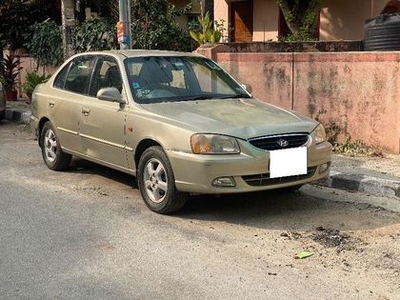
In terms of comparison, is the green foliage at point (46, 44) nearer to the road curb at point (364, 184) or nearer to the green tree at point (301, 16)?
the green tree at point (301, 16)

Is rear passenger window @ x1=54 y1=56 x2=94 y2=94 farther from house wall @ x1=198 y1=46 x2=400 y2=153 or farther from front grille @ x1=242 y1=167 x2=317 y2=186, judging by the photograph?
house wall @ x1=198 y1=46 x2=400 y2=153

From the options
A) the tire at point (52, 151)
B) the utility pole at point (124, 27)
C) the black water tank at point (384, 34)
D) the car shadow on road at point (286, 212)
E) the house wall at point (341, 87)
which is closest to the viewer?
the car shadow on road at point (286, 212)

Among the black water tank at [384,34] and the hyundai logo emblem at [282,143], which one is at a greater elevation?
the black water tank at [384,34]

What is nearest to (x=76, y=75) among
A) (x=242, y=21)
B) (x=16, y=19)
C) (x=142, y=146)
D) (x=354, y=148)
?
(x=142, y=146)

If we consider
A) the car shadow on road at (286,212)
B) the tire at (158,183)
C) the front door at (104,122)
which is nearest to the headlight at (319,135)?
the car shadow on road at (286,212)

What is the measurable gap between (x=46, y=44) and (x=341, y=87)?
927 cm

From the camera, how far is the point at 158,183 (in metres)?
5.46

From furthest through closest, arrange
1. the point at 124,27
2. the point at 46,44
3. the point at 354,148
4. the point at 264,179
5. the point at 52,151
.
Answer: the point at 46,44 < the point at 124,27 < the point at 354,148 < the point at 52,151 < the point at 264,179

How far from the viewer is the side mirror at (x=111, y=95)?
19.3ft

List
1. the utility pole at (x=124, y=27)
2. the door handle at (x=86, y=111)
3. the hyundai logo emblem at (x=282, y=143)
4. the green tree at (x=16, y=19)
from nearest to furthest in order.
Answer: the hyundai logo emblem at (x=282, y=143)
the door handle at (x=86, y=111)
the utility pole at (x=124, y=27)
the green tree at (x=16, y=19)

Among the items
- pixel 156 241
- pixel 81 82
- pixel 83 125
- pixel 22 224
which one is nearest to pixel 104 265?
pixel 156 241

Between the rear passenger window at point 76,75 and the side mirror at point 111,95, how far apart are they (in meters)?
0.84

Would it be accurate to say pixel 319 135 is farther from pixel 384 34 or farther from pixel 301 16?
pixel 301 16

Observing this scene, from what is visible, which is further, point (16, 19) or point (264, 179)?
point (16, 19)
